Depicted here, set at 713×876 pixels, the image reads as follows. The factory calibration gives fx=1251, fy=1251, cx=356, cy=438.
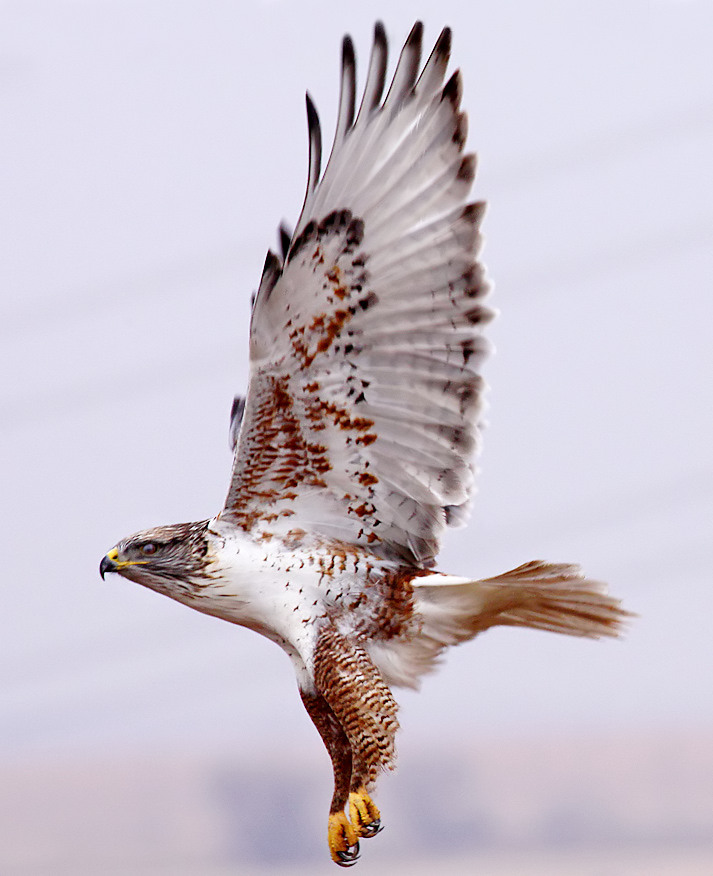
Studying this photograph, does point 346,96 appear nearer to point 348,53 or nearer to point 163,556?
point 348,53

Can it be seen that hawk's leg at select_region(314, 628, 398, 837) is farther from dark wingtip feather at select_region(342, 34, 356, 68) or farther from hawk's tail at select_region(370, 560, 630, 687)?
dark wingtip feather at select_region(342, 34, 356, 68)

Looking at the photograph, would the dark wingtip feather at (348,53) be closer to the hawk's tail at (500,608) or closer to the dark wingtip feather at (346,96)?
the dark wingtip feather at (346,96)

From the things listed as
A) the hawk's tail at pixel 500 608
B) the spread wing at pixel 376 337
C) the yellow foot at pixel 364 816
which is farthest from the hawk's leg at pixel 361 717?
the spread wing at pixel 376 337

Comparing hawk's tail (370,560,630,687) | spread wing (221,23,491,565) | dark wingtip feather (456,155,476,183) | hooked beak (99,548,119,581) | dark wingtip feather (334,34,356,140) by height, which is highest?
dark wingtip feather (334,34,356,140)

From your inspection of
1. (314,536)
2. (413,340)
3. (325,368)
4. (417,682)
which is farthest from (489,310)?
(417,682)

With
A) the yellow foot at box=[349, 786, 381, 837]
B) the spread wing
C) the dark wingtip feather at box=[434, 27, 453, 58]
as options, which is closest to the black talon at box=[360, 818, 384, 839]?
the yellow foot at box=[349, 786, 381, 837]

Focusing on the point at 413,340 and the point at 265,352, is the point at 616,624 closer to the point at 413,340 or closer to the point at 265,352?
the point at 413,340

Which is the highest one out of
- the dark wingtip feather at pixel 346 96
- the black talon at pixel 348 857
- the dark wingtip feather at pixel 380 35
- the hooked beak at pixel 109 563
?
the dark wingtip feather at pixel 380 35
